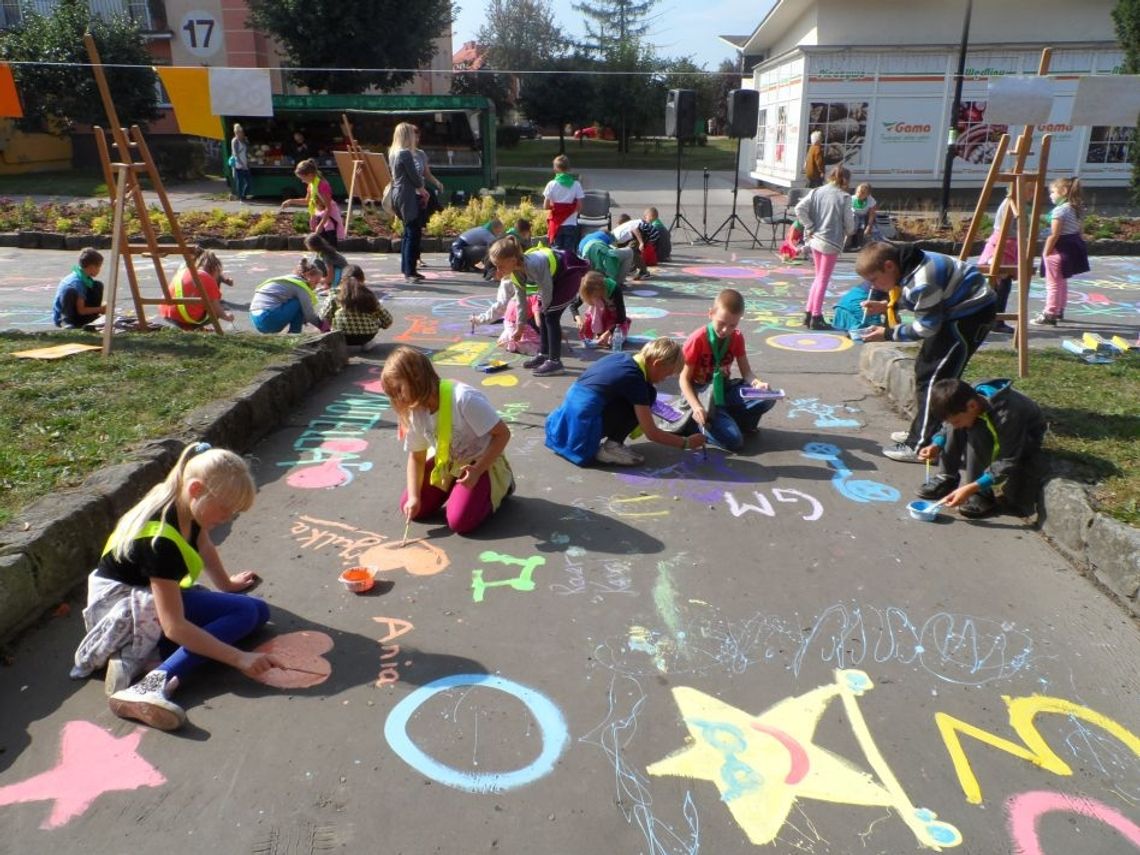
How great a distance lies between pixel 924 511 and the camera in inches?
162

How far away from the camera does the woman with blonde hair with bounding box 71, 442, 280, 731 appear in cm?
266

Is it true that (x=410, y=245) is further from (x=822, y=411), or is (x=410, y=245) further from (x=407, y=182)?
(x=822, y=411)

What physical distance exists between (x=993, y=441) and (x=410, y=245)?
7.76 meters

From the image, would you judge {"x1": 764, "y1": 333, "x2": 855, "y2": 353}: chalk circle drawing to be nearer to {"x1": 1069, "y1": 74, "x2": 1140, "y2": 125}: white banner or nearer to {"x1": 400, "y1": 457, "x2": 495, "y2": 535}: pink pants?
Answer: {"x1": 1069, "y1": 74, "x2": 1140, "y2": 125}: white banner

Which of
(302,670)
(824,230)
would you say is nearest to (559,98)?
(824,230)

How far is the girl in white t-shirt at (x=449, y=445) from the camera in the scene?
3750mm

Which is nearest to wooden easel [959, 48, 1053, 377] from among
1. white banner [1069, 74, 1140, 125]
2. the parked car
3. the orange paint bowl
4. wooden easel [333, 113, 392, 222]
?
white banner [1069, 74, 1140, 125]

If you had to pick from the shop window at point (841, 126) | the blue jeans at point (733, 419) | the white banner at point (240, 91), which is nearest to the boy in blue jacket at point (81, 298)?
the white banner at point (240, 91)

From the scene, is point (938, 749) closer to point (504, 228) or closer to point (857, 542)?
point (857, 542)

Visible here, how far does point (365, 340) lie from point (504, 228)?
5738 mm

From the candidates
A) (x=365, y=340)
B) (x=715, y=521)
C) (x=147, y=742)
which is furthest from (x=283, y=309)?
(x=147, y=742)

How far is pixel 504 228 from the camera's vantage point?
40.9ft

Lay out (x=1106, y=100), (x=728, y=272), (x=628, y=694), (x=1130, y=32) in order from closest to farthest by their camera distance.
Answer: (x=628, y=694) → (x=1106, y=100) → (x=728, y=272) → (x=1130, y=32)

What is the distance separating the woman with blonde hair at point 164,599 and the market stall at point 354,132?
53.2 feet
